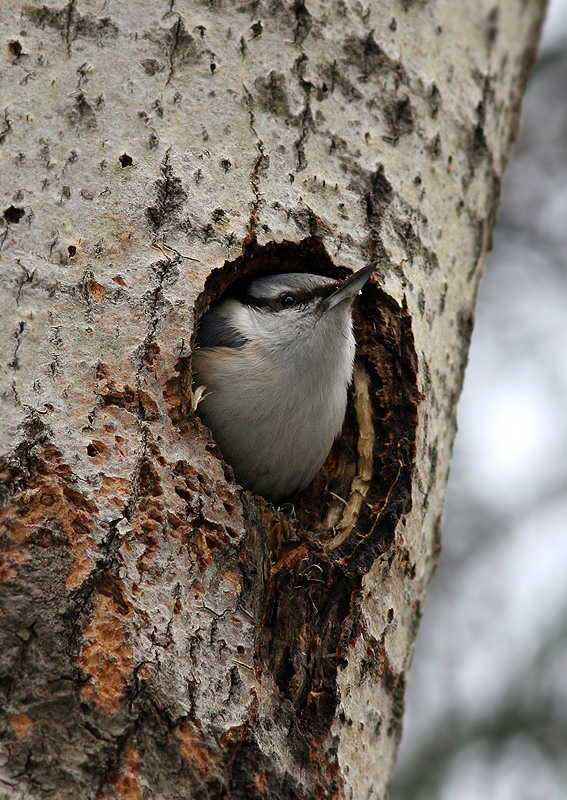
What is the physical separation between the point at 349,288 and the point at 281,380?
0.51m

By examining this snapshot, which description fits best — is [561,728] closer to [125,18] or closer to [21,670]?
[21,670]

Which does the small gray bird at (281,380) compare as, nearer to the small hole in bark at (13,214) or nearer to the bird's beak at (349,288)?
the bird's beak at (349,288)

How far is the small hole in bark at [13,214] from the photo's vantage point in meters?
2.20

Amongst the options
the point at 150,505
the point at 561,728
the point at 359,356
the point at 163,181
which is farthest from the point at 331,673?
the point at 561,728

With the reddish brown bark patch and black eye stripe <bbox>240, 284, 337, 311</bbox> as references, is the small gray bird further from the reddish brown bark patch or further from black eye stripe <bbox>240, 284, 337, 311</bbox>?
the reddish brown bark patch

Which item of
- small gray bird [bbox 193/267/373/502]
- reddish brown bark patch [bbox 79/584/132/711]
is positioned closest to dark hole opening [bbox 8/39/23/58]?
small gray bird [bbox 193/267/373/502]

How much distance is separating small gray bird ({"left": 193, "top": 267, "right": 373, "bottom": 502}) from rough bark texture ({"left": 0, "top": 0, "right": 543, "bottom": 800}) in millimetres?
119

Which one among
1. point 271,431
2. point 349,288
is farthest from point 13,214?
point 271,431

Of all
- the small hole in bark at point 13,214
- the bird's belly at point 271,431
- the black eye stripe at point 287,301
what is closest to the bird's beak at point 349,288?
the black eye stripe at point 287,301

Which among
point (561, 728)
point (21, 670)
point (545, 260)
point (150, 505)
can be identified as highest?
point (545, 260)

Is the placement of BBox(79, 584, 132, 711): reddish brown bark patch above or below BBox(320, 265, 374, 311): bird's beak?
below

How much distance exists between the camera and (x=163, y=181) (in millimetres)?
2367

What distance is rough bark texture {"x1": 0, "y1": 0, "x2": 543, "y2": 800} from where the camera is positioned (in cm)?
187

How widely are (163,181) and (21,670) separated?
1.34 metres
